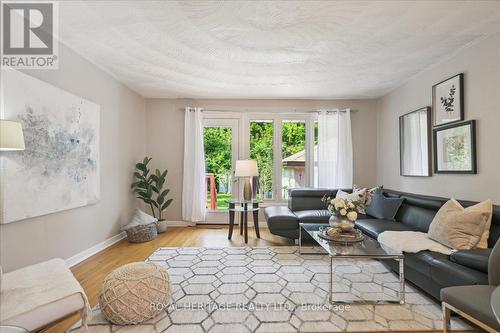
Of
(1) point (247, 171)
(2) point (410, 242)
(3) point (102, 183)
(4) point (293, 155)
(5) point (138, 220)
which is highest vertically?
(4) point (293, 155)

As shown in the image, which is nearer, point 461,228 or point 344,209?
point 461,228

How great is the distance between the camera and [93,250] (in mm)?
3439

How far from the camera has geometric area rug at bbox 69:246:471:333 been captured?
6.23 ft

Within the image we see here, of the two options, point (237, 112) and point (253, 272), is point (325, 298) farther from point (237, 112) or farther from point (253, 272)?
point (237, 112)

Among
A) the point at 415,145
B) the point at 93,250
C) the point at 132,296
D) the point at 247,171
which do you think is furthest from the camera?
the point at 247,171

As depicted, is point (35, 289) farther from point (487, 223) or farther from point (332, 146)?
point (332, 146)

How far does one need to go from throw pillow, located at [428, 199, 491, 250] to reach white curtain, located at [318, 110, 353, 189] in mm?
2619

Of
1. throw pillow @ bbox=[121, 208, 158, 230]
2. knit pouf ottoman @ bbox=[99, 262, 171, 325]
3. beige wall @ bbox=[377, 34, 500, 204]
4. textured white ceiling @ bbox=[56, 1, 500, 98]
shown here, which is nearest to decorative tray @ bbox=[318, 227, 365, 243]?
beige wall @ bbox=[377, 34, 500, 204]

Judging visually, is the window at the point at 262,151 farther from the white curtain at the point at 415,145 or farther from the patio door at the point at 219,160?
the white curtain at the point at 415,145


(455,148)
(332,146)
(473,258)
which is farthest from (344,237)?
(332,146)

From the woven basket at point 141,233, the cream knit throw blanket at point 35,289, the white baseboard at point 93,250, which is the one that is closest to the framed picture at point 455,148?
the cream knit throw blanket at point 35,289

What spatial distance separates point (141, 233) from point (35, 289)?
2.39m

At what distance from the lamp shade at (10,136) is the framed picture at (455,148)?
4.40 m

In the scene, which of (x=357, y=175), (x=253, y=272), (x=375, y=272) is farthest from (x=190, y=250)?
(x=357, y=175)
